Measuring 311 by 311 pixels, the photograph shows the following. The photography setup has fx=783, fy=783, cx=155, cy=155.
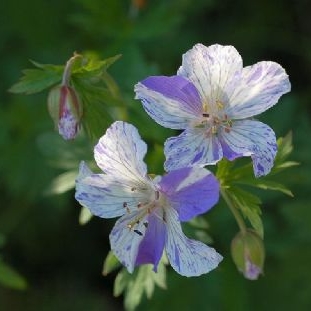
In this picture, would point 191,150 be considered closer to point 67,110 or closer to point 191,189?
point 191,189

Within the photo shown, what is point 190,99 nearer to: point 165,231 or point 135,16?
A: point 165,231

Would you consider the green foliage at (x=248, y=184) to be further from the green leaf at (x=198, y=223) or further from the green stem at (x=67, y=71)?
the green stem at (x=67, y=71)

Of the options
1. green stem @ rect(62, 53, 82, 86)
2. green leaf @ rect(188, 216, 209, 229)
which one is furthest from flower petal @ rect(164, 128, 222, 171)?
green leaf @ rect(188, 216, 209, 229)

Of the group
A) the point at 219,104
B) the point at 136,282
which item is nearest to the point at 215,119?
the point at 219,104

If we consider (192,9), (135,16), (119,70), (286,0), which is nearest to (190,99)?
(119,70)

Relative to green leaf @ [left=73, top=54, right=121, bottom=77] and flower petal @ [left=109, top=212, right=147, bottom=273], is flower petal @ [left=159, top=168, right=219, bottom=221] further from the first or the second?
green leaf @ [left=73, top=54, right=121, bottom=77]

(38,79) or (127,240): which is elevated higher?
(38,79)
